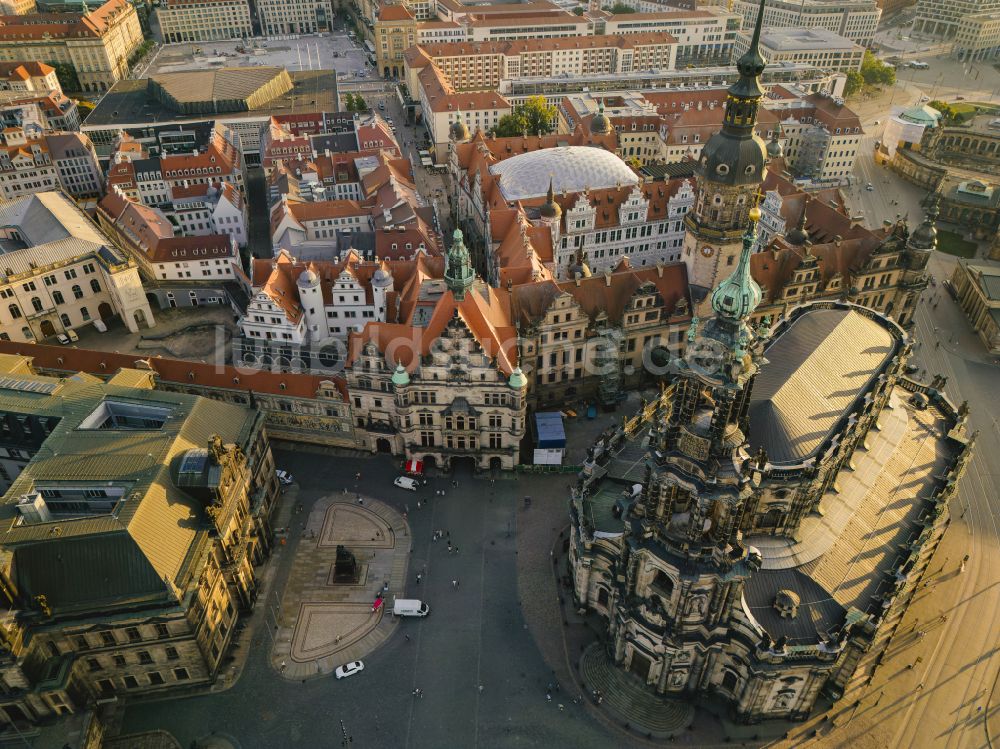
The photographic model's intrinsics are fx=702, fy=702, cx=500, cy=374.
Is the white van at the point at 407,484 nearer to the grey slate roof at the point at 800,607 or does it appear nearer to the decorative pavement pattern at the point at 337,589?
the decorative pavement pattern at the point at 337,589

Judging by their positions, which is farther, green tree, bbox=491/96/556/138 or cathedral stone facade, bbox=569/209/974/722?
green tree, bbox=491/96/556/138

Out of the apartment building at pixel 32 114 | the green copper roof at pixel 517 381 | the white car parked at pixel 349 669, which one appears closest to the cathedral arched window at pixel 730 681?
the white car parked at pixel 349 669

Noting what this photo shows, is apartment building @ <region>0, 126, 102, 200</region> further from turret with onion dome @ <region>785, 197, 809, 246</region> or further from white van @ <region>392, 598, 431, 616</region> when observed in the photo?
turret with onion dome @ <region>785, 197, 809, 246</region>

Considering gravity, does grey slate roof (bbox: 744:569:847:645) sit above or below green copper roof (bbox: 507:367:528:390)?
below

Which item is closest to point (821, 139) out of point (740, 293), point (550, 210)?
point (550, 210)

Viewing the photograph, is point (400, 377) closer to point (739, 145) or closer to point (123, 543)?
point (123, 543)

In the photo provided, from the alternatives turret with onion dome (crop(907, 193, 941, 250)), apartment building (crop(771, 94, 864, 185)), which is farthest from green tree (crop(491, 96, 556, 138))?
turret with onion dome (crop(907, 193, 941, 250))

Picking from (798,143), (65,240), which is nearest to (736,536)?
(65,240)
